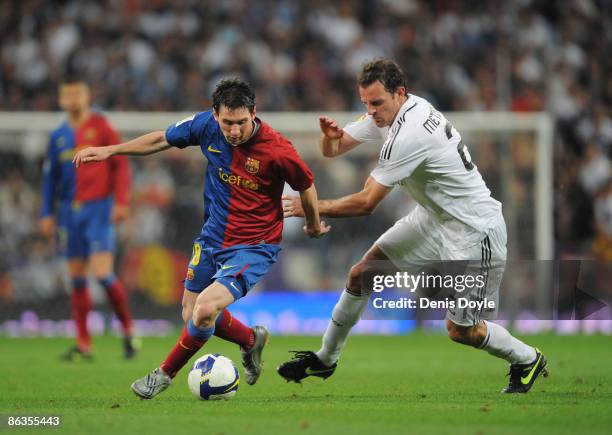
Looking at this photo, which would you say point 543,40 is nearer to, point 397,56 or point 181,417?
point 397,56

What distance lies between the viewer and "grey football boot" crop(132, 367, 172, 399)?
6.80 meters

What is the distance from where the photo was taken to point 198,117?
23.5 ft

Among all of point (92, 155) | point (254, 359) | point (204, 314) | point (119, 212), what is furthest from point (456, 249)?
point (119, 212)

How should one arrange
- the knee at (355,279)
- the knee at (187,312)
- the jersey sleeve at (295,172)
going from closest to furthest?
the jersey sleeve at (295,172), the knee at (187,312), the knee at (355,279)

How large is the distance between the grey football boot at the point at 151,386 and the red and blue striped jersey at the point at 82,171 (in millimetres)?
3904

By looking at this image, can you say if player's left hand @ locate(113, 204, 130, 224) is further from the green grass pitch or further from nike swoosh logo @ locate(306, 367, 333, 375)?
nike swoosh logo @ locate(306, 367, 333, 375)

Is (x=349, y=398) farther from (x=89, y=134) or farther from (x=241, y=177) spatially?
(x=89, y=134)

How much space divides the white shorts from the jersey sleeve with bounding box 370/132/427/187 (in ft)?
1.87

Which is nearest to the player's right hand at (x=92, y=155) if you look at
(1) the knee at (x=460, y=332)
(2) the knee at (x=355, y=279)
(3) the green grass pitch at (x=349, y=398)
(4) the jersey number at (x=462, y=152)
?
(3) the green grass pitch at (x=349, y=398)

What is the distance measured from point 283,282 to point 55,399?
668 cm

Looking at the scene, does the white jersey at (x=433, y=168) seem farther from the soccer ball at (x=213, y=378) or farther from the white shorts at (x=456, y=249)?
the soccer ball at (x=213, y=378)

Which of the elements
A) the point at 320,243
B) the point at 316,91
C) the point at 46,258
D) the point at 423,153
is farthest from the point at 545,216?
the point at 423,153

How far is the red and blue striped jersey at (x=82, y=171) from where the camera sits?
34.2ft

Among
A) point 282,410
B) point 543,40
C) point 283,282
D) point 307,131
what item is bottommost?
point 283,282
